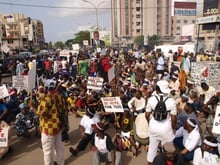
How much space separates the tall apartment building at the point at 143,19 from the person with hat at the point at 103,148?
89284 mm

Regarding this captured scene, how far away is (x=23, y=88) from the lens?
28.2 feet

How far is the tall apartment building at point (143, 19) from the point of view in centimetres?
9119

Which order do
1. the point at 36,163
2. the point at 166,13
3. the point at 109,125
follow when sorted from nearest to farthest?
the point at 36,163 < the point at 109,125 < the point at 166,13

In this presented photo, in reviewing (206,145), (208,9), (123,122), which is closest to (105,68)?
(123,122)

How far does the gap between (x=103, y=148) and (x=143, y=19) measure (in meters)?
91.9

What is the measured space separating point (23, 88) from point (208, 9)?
145 feet

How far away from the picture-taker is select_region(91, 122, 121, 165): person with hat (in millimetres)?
4633

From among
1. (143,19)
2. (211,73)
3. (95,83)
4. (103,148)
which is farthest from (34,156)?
(143,19)

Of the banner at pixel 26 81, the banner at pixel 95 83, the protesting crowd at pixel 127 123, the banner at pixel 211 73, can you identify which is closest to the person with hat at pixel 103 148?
the protesting crowd at pixel 127 123

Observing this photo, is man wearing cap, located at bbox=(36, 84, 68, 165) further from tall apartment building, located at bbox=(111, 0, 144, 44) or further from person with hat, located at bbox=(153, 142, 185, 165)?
tall apartment building, located at bbox=(111, 0, 144, 44)

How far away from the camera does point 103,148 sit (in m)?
4.73

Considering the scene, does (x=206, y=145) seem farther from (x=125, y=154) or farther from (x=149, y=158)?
(x=125, y=154)

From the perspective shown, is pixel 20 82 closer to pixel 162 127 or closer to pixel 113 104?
pixel 113 104

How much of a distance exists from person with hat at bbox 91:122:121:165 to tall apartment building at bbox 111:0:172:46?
8928 cm
